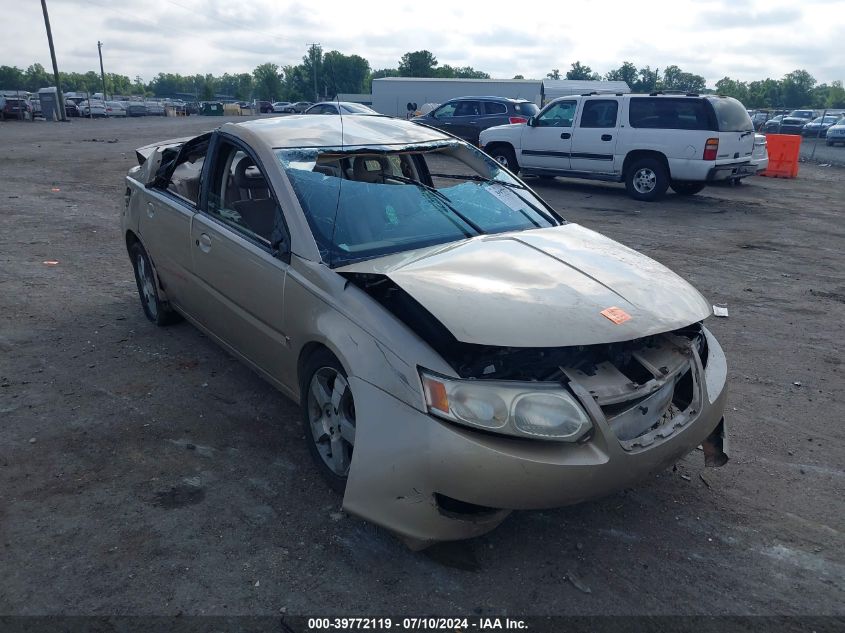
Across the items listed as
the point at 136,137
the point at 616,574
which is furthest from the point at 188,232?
the point at 136,137

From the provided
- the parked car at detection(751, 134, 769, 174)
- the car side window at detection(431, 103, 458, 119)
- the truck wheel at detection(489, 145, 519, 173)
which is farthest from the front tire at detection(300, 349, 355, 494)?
the car side window at detection(431, 103, 458, 119)

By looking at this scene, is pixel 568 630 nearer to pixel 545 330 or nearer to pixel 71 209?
pixel 545 330

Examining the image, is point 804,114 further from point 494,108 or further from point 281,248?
point 281,248

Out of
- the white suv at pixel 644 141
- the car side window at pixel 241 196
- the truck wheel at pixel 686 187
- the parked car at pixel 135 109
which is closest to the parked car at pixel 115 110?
the parked car at pixel 135 109

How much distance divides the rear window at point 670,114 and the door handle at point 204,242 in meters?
10.7

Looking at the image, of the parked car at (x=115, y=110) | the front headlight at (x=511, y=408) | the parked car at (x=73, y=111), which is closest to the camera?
the front headlight at (x=511, y=408)

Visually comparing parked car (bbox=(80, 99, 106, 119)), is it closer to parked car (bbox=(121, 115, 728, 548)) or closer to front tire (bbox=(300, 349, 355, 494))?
parked car (bbox=(121, 115, 728, 548))

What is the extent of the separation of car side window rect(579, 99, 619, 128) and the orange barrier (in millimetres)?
6489

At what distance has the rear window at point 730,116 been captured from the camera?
39.9 feet

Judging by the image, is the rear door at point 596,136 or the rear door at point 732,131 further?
the rear door at point 596,136

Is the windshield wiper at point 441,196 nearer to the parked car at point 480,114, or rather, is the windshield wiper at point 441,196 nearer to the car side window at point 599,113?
the car side window at point 599,113

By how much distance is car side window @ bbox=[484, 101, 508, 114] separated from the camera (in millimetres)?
19231

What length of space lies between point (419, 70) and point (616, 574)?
99.2m

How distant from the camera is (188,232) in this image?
4.44 metres
